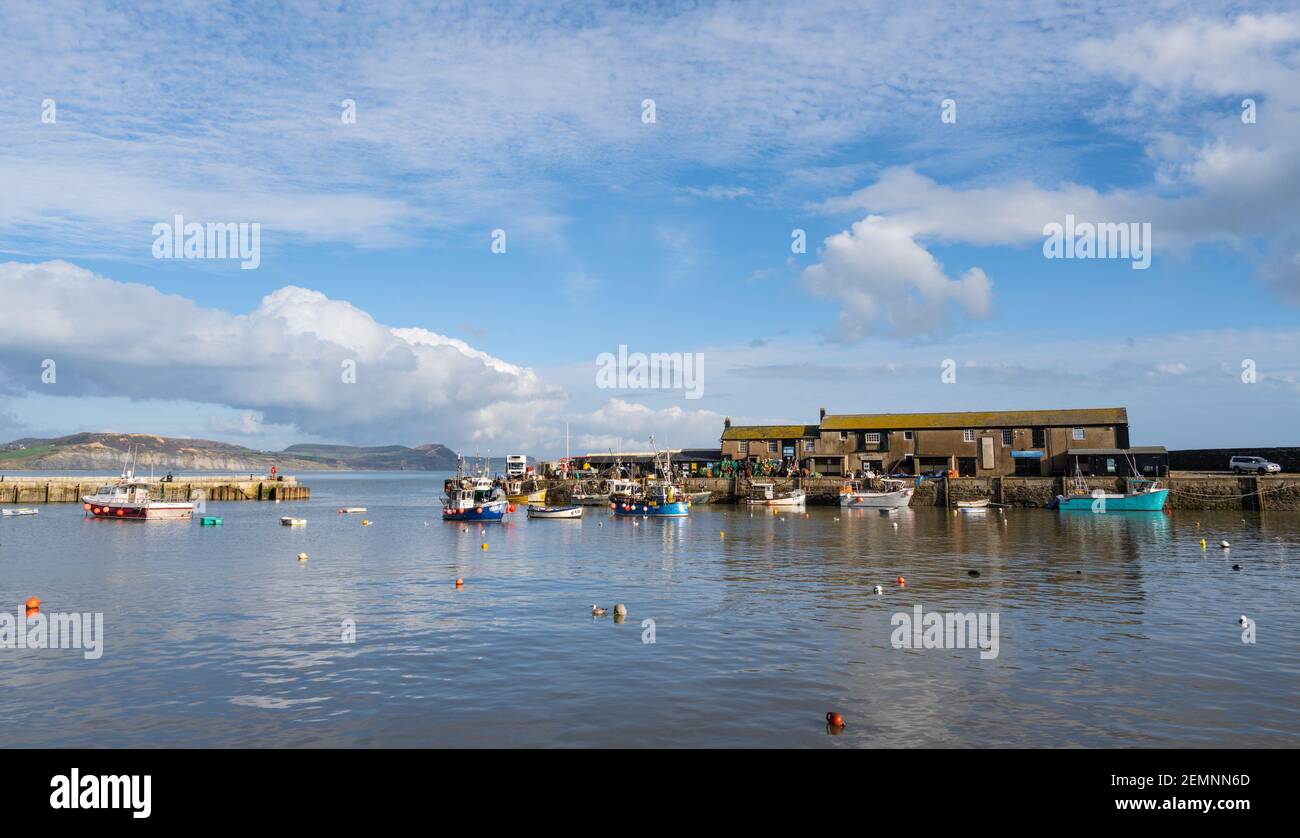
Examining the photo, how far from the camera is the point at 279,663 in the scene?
2308cm

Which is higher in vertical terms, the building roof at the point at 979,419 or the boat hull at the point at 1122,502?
the building roof at the point at 979,419

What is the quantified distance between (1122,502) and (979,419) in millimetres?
20987

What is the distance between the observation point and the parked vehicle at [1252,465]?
81.8 meters

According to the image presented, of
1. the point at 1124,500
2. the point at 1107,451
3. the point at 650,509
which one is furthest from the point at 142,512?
the point at 1107,451

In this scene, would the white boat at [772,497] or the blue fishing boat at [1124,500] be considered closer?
the blue fishing boat at [1124,500]

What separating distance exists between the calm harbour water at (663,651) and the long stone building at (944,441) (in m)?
38.8

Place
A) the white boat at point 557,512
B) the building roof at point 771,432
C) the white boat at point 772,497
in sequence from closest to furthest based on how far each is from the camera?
the white boat at point 557,512
the white boat at point 772,497
the building roof at point 771,432

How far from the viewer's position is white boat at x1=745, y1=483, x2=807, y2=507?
94.0 metres

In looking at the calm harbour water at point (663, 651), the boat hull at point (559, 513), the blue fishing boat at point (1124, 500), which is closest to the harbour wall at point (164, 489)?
the boat hull at point (559, 513)

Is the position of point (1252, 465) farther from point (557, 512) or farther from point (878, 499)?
point (557, 512)

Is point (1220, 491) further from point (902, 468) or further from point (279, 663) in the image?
point (279, 663)

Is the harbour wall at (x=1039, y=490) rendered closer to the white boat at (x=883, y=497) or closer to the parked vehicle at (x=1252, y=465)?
the white boat at (x=883, y=497)

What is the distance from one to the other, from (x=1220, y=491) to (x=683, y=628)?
77.0 metres
